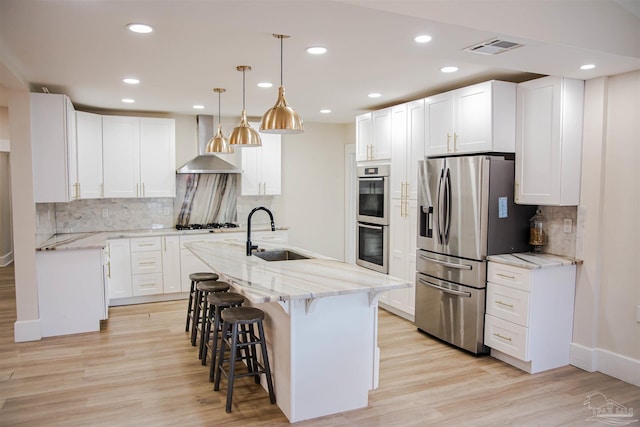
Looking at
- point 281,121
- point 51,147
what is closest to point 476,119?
point 281,121

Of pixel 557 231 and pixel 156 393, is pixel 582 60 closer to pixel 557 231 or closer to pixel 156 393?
pixel 557 231

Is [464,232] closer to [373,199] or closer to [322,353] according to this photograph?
Result: [373,199]

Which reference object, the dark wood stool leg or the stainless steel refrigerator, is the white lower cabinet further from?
the dark wood stool leg

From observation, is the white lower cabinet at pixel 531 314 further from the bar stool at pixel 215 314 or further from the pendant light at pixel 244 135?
the pendant light at pixel 244 135

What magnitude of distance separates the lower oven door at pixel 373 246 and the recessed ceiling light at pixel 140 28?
334 centimetres

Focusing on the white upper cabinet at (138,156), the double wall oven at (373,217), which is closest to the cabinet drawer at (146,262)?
the white upper cabinet at (138,156)

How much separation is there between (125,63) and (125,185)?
2.53 metres

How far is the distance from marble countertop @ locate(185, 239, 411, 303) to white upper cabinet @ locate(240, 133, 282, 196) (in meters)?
2.58

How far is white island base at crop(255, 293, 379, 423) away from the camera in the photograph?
113 inches

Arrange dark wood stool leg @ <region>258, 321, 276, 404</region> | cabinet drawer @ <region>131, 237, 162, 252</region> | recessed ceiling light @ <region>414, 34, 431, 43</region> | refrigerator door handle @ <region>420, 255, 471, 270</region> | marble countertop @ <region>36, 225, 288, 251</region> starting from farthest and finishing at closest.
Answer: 1. cabinet drawer @ <region>131, 237, 162, 252</region>
2. marble countertop @ <region>36, 225, 288, 251</region>
3. refrigerator door handle @ <region>420, 255, 471, 270</region>
4. dark wood stool leg @ <region>258, 321, 276, 404</region>
5. recessed ceiling light @ <region>414, 34, 431, 43</region>

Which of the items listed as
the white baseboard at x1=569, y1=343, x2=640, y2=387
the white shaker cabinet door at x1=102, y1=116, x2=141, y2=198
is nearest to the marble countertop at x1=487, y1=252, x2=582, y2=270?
the white baseboard at x1=569, y1=343, x2=640, y2=387

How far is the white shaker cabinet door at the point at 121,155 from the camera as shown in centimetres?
568

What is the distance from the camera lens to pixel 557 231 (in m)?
3.97

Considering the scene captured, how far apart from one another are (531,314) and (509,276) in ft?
1.11
